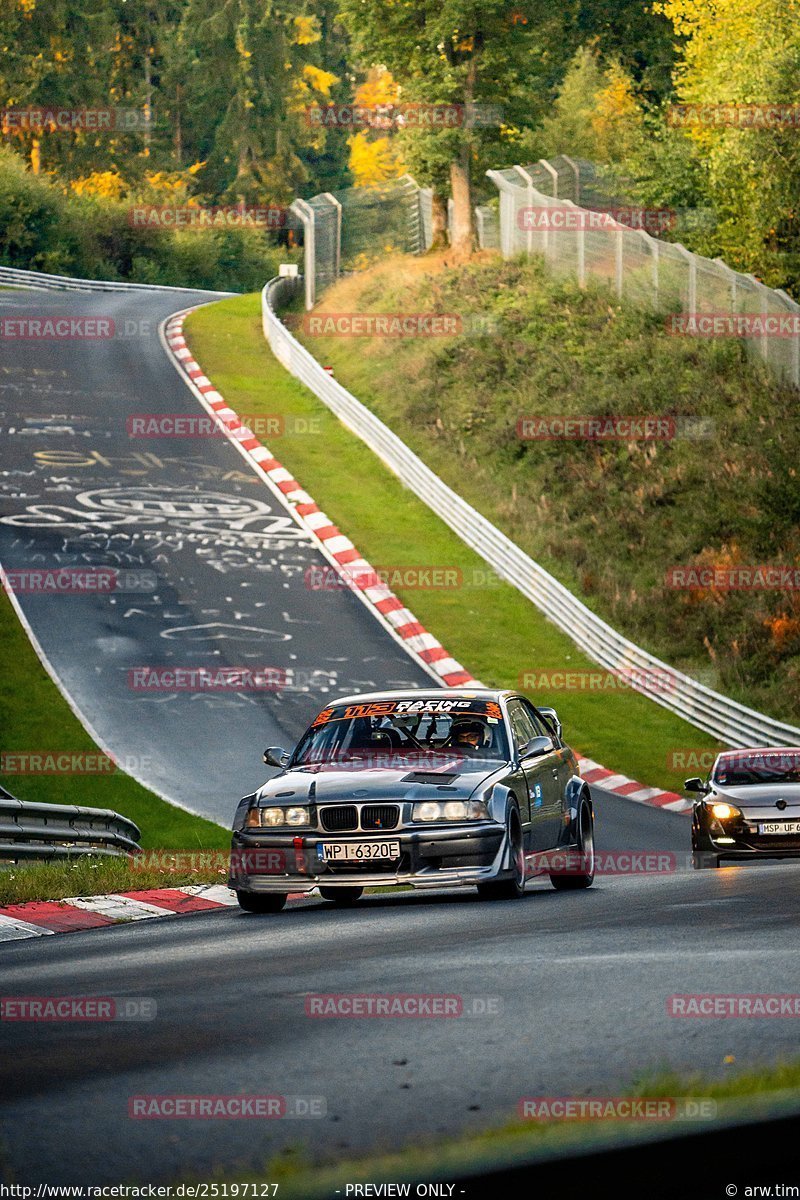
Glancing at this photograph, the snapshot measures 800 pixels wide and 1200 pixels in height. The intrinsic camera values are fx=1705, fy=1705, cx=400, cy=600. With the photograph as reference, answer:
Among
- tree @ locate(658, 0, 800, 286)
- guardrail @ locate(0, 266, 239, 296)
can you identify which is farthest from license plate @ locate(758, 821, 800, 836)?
guardrail @ locate(0, 266, 239, 296)

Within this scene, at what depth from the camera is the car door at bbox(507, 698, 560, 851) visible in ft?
40.7

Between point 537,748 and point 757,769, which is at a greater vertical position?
point 537,748

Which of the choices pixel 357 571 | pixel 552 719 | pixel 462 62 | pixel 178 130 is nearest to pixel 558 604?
pixel 357 571

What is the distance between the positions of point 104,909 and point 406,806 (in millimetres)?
2280

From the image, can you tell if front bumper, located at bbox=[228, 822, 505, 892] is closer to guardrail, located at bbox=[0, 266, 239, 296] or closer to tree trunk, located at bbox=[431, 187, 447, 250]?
tree trunk, located at bbox=[431, 187, 447, 250]

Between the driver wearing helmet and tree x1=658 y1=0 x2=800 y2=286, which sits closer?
the driver wearing helmet

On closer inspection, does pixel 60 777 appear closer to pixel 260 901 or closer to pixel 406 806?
pixel 260 901

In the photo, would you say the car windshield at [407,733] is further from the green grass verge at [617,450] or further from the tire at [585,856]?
the green grass verge at [617,450]

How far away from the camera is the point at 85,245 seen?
7650cm

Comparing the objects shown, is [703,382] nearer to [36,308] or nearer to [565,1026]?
[36,308]

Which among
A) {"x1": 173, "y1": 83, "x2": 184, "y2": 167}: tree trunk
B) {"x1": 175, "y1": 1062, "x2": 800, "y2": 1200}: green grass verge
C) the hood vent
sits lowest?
the hood vent

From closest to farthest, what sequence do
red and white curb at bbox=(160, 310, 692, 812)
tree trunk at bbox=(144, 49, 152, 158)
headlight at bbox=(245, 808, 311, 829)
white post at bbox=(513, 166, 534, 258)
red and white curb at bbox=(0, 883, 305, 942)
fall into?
red and white curb at bbox=(0, 883, 305, 942), headlight at bbox=(245, 808, 311, 829), red and white curb at bbox=(160, 310, 692, 812), white post at bbox=(513, 166, 534, 258), tree trunk at bbox=(144, 49, 152, 158)

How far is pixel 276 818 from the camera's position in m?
11.6

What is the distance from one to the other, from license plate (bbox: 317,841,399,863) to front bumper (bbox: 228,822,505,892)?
21 millimetres
